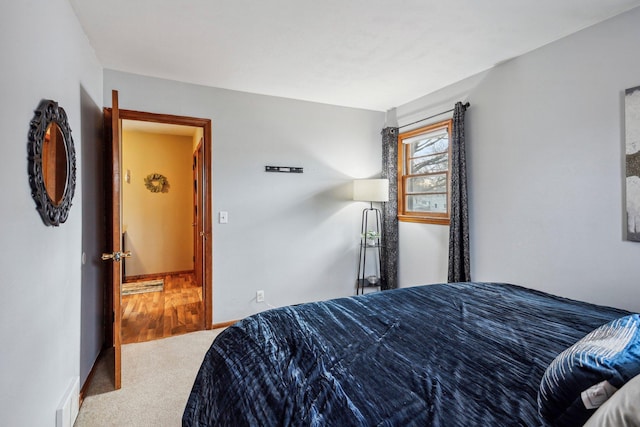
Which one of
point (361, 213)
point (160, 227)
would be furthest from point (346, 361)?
point (160, 227)

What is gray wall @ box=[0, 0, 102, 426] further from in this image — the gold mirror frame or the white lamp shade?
the white lamp shade

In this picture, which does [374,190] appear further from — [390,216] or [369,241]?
[369,241]

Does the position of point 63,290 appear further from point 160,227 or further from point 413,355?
A: point 160,227

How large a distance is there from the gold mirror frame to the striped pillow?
199 centimetres

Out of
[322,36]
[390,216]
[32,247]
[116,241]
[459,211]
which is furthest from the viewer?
[390,216]

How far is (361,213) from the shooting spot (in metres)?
4.20

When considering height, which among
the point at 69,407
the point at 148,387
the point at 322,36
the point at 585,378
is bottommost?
the point at 148,387

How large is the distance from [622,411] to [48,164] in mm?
2202

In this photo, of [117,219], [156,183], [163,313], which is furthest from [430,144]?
[156,183]

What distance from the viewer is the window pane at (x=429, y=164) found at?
141 inches

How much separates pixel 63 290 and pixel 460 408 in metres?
2.03

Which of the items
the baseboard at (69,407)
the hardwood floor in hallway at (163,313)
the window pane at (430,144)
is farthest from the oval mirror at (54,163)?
the window pane at (430,144)

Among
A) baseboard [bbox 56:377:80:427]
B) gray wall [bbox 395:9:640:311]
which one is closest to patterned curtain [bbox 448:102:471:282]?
gray wall [bbox 395:9:640:311]

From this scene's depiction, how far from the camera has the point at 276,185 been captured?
12.1 feet
